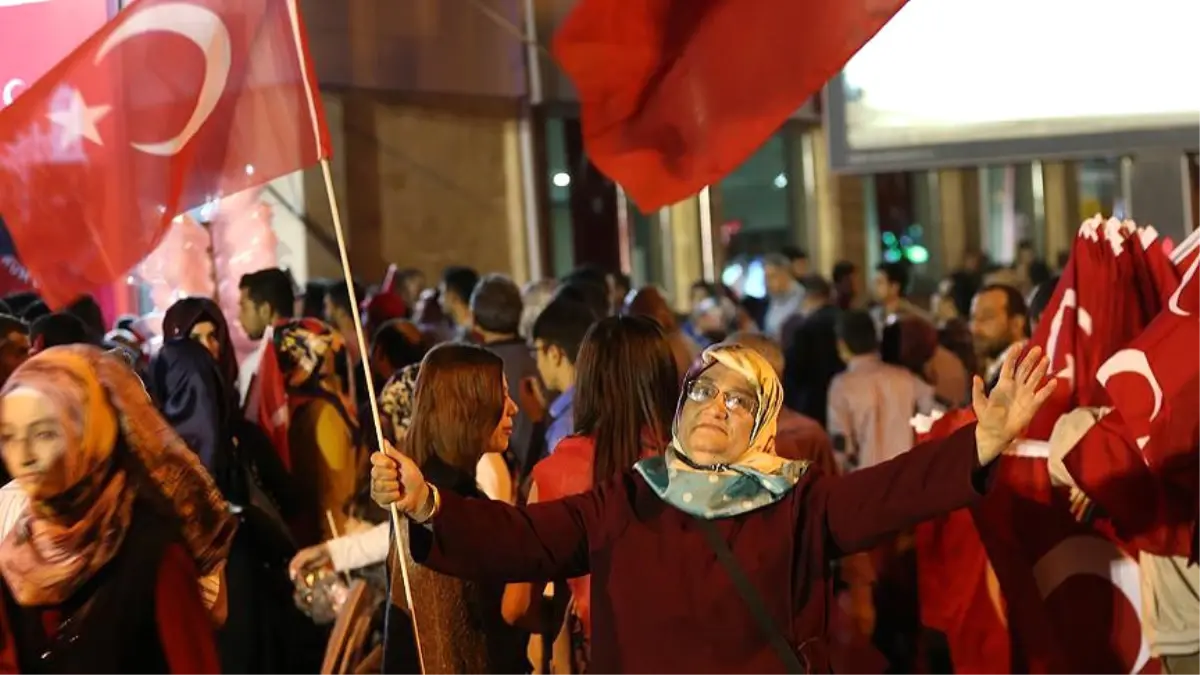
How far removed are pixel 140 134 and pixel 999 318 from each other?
4.36 m

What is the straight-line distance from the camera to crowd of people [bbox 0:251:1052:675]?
397cm

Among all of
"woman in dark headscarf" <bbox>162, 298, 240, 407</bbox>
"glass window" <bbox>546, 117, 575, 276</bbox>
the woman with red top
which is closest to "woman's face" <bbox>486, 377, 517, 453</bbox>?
the woman with red top

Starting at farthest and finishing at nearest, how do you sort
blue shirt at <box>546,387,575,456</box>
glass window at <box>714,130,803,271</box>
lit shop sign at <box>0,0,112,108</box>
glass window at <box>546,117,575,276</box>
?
1. glass window at <box>714,130,803,271</box>
2. glass window at <box>546,117,575,276</box>
3. lit shop sign at <box>0,0,112,108</box>
4. blue shirt at <box>546,387,575,456</box>

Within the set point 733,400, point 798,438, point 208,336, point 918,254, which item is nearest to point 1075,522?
point 798,438

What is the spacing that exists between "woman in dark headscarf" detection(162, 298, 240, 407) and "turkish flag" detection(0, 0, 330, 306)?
4.42 feet

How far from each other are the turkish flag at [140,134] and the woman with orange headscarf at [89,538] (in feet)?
3.49

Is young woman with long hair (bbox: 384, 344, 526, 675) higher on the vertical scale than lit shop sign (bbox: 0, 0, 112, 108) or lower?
lower

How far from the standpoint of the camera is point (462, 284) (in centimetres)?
1034

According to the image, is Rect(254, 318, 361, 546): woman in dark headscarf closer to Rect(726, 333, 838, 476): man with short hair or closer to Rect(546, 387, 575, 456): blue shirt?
Rect(546, 387, 575, 456): blue shirt

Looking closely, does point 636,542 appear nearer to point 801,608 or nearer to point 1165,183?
point 801,608

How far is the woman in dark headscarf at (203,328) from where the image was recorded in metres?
7.08

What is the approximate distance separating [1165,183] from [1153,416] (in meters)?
3.11

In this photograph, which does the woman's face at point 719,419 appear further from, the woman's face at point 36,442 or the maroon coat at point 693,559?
the woman's face at point 36,442

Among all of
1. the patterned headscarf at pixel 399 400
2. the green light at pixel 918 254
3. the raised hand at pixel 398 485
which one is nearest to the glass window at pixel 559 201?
the green light at pixel 918 254
